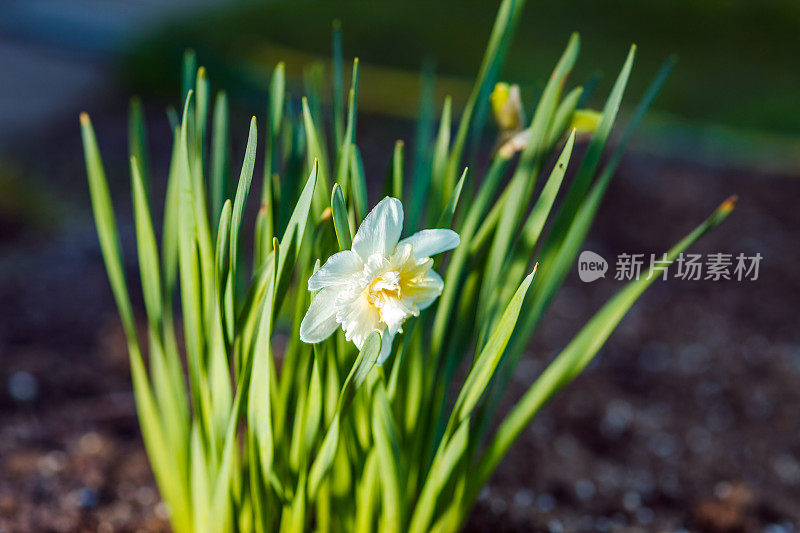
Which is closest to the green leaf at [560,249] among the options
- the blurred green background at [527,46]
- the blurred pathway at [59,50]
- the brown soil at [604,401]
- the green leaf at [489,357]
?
the green leaf at [489,357]

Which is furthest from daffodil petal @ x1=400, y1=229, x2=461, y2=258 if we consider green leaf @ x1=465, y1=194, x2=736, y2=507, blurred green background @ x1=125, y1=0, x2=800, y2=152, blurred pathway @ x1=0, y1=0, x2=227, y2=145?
blurred pathway @ x1=0, y1=0, x2=227, y2=145

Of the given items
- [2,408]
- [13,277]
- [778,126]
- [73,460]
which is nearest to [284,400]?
[73,460]

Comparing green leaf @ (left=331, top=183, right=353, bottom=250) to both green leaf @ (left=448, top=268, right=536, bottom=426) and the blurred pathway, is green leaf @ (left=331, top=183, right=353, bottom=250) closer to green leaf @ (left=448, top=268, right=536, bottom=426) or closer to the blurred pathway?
green leaf @ (left=448, top=268, right=536, bottom=426)

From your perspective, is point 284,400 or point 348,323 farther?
point 284,400

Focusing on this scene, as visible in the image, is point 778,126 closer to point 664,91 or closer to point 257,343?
point 664,91

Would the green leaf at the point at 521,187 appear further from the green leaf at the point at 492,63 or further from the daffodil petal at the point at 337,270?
the daffodil petal at the point at 337,270

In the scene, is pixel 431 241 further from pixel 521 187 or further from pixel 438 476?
pixel 438 476

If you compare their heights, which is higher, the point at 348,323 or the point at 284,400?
the point at 348,323
